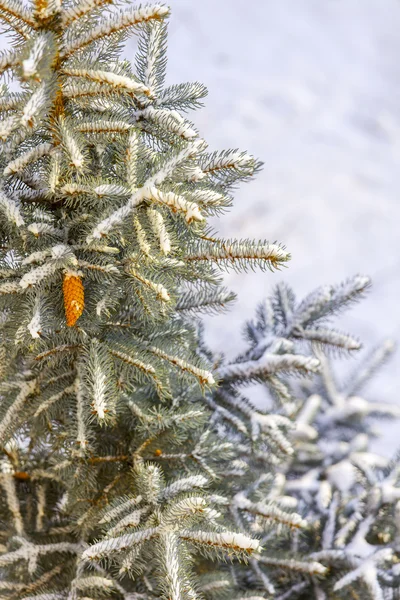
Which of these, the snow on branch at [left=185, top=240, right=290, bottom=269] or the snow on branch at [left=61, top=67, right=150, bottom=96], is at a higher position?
the snow on branch at [left=61, top=67, right=150, bottom=96]

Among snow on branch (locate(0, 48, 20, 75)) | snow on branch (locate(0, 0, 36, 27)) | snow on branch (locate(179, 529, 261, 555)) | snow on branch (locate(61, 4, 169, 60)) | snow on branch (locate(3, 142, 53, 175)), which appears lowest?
snow on branch (locate(179, 529, 261, 555))

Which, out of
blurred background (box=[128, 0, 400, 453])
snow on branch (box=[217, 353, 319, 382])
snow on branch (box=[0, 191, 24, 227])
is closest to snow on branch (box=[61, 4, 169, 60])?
snow on branch (box=[0, 191, 24, 227])

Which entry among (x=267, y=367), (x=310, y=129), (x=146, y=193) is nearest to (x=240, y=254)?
(x=146, y=193)

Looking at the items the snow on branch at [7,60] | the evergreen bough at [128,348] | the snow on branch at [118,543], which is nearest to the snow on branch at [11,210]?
the evergreen bough at [128,348]

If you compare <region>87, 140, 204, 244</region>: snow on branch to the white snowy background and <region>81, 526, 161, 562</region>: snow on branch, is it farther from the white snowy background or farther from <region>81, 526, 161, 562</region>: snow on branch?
the white snowy background

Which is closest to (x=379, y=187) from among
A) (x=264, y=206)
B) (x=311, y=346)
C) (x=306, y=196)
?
(x=306, y=196)

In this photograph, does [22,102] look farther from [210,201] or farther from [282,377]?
[282,377]

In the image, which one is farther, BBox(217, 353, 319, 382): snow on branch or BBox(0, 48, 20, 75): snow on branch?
BBox(217, 353, 319, 382): snow on branch
